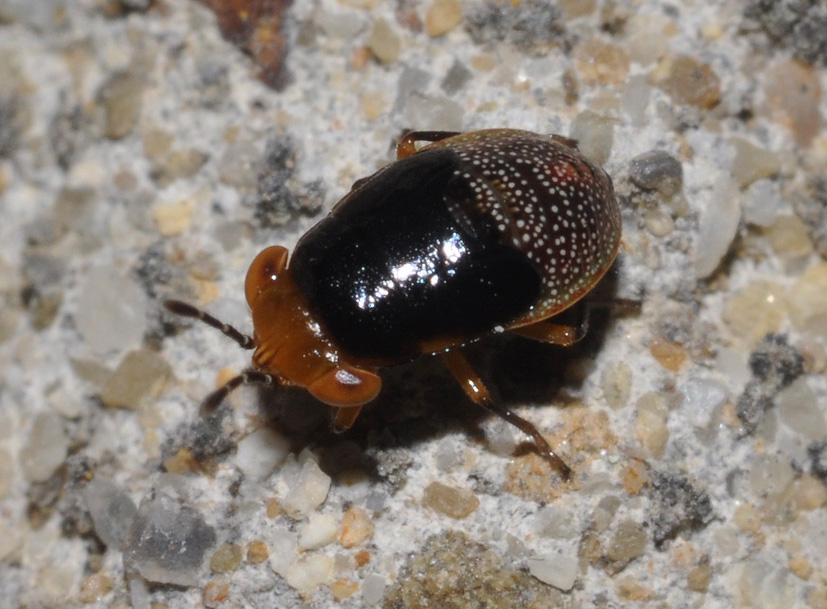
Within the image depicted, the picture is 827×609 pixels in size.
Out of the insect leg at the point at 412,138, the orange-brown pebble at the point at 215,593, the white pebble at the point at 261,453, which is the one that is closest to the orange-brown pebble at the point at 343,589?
the orange-brown pebble at the point at 215,593

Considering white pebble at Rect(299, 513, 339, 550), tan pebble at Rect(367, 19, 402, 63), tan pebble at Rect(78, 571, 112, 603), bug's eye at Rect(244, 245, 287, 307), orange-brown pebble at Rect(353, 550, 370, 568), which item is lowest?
tan pebble at Rect(78, 571, 112, 603)

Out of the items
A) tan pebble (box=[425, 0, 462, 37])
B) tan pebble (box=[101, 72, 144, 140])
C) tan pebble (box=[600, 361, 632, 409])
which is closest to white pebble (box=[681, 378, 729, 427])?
tan pebble (box=[600, 361, 632, 409])

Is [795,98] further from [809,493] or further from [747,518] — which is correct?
[747,518]

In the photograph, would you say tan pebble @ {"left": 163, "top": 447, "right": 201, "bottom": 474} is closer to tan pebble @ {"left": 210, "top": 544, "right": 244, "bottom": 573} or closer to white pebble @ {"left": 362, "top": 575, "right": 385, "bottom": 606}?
tan pebble @ {"left": 210, "top": 544, "right": 244, "bottom": 573}

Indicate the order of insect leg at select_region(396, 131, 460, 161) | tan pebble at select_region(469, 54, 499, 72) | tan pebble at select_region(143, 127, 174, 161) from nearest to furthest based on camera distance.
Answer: insect leg at select_region(396, 131, 460, 161) < tan pebble at select_region(469, 54, 499, 72) < tan pebble at select_region(143, 127, 174, 161)

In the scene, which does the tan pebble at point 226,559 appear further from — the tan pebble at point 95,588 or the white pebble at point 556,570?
the white pebble at point 556,570

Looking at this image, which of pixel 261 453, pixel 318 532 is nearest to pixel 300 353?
pixel 261 453
